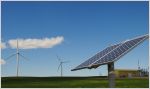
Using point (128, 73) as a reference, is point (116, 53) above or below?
above

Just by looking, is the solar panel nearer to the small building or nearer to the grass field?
the grass field

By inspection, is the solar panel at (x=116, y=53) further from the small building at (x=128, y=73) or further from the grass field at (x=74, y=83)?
the small building at (x=128, y=73)

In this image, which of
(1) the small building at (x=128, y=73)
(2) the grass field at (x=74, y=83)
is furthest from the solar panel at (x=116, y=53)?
(1) the small building at (x=128, y=73)

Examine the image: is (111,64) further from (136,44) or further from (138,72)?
(138,72)

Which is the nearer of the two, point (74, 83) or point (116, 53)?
point (116, 53)

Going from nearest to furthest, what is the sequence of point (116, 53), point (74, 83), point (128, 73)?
point (116, 53), point (74, 83), point (128, 73)

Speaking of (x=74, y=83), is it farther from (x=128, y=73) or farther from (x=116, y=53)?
(x=116, y=53)

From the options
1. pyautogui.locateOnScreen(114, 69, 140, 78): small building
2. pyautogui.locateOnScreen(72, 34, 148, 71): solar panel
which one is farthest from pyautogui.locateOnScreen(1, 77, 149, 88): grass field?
pyautogui.locateOnScreen(72, 34, 148, 71): solar panel

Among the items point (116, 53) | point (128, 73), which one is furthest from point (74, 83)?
point (116, 53)

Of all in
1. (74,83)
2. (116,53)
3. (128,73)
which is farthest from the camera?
(128,73)

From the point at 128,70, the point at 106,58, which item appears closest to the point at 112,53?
the point at 106,58

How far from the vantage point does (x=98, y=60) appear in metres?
11.6

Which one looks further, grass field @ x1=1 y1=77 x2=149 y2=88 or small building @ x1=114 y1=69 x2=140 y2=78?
small building @ x1=114 y1=69 x2=140 y2=78

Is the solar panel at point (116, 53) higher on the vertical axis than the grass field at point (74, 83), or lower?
higher
